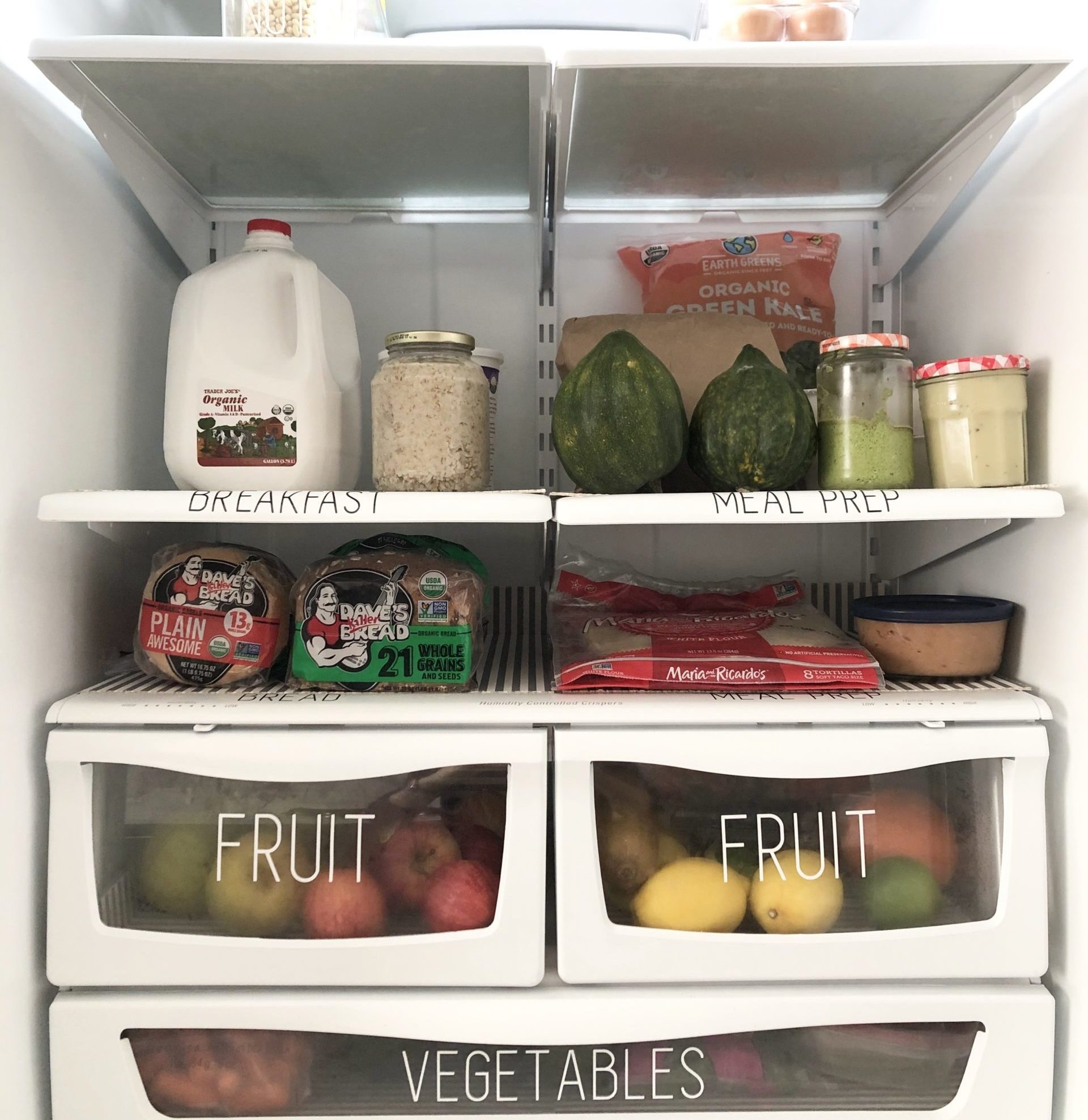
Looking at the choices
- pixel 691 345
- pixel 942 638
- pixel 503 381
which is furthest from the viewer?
pixel 503 381

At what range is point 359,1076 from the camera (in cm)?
90

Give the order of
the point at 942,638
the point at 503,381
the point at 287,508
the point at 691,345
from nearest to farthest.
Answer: the point at 287,508 → the point at 942,638 → the point at 691,345 → the point at 503,381

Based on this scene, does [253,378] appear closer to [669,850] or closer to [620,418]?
[620,418]

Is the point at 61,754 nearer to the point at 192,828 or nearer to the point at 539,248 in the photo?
the point at 192,828

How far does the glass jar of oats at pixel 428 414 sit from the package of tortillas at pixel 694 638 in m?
0.24

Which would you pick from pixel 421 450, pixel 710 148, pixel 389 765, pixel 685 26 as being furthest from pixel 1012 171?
pixel 389 765

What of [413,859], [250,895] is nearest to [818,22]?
[413,859]

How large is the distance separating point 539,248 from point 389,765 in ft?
2.58

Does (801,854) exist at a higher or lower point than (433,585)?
lower

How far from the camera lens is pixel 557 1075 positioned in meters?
0.90

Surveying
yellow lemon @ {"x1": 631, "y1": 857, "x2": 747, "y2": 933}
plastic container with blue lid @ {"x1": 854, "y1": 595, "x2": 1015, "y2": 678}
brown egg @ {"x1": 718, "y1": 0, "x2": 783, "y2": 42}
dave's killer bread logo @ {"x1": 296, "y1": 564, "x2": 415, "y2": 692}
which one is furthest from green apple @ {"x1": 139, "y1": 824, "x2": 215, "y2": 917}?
brown egg @ {"x1": 718, "y1": 0, "x2": 783, "y2": 42}

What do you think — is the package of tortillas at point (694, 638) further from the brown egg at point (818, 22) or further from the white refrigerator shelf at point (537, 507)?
the brown egg at point (818, 22)

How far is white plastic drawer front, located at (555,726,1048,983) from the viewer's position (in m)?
0.87

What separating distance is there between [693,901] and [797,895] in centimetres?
11
